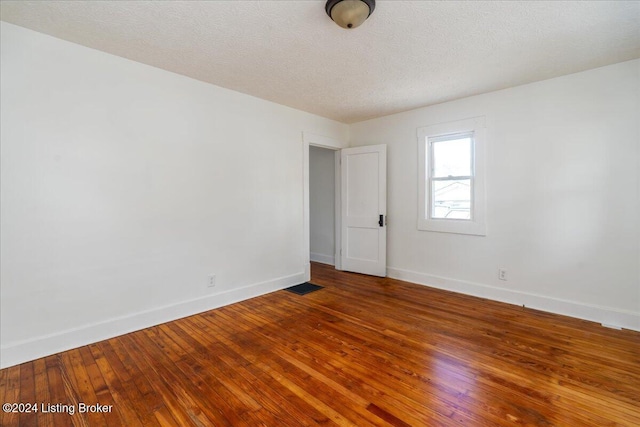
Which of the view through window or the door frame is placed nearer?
the view through window

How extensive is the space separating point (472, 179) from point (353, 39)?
2.51 metres

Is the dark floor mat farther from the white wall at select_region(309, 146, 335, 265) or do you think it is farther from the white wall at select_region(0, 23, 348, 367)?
the white wall at select_region(309, 146, 335, 265)

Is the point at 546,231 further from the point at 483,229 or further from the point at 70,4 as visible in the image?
the point at 70,4

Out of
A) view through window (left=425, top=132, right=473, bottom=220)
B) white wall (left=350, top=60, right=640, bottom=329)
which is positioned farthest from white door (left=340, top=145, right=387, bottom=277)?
white wall (left=350, top=60, right=640, bottom=329)

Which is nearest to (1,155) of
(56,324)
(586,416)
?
(56,324)

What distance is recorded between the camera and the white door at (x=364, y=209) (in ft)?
15.0

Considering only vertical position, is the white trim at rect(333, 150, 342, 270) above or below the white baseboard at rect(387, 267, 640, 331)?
above

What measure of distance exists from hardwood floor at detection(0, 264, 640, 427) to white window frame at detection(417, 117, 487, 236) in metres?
1.20

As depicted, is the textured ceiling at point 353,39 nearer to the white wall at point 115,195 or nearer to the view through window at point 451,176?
the white wall at point 115,195

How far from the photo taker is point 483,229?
12.1 feet

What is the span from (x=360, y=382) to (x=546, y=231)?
9.29 feet

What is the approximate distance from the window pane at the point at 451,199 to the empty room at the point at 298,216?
0.03 m

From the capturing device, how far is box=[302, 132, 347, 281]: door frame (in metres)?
4.36

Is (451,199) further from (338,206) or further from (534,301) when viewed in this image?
(338,206)
